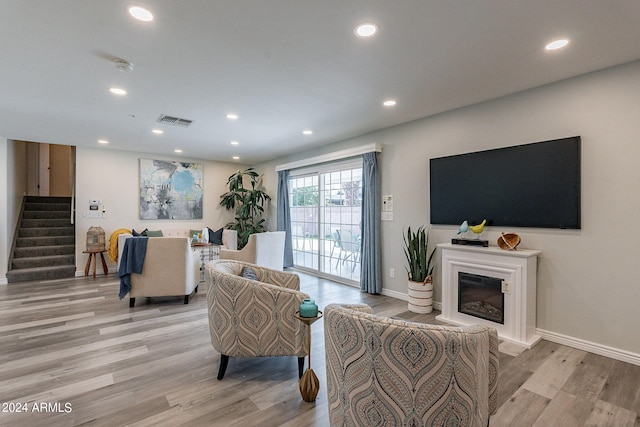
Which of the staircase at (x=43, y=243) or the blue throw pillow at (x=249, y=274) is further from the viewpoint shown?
the staircase at (x=43, y=243)

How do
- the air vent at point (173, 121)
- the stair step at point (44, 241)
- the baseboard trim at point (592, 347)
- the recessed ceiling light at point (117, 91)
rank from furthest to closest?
the stair step at point (44, 241) < the air vent at point (173, 121) < the recessed ceiling light at point (117, 91) < the baseboard trim at point (592, 347)

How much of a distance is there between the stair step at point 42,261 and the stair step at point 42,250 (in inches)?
5.2

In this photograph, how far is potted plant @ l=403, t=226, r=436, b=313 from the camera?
12.5 feet

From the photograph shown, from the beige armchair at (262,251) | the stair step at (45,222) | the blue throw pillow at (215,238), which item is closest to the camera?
the beige armchair at (262,251)

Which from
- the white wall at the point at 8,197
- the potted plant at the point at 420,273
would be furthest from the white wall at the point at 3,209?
the potted plant at the point at 420,273

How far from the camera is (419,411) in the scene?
1185 millimetres

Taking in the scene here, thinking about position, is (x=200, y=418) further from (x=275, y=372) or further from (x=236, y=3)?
(x=236, y=3)

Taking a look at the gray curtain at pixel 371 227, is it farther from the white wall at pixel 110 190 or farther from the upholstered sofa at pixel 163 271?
the white wall at pixel 110 190

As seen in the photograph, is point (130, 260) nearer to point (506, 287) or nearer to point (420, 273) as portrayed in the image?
point (420, 273)

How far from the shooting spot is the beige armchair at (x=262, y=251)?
478 centimetres

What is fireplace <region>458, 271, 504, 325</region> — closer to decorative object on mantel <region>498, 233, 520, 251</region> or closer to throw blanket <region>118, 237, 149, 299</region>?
decorative object on mantel <region>498, 233, 520, 251</region>

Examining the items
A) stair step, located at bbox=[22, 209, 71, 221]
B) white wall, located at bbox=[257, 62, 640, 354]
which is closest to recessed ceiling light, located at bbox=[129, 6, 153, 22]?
white wall, located at bbox=[257, 62, 640, 354]

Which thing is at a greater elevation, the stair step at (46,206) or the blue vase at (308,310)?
the stair step at (46,206)

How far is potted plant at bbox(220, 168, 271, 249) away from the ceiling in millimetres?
3116
